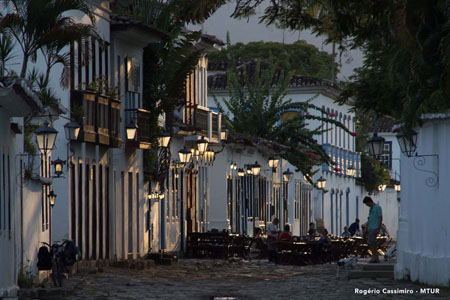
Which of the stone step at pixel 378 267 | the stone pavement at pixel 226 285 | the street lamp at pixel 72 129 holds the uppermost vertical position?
the street lamp at pixel 72 129

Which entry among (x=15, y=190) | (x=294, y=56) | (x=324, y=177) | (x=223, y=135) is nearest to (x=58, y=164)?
(x=15, y=190)

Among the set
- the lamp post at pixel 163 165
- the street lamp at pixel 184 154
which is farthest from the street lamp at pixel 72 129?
the street lamp at pixel 184 154

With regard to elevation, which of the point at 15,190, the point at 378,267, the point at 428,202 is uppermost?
the point at 15,190

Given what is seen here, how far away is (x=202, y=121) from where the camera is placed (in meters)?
39.8

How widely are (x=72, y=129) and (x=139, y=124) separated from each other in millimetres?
7266

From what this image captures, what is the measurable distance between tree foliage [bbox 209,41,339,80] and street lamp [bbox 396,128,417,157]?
190 feet

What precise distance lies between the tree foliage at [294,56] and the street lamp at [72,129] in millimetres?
53966

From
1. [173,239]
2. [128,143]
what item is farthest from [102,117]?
[173,239]

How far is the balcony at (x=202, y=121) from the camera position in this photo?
3901 cm

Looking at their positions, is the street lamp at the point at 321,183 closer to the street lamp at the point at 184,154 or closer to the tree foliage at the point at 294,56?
the street lamp at the point at 184,154

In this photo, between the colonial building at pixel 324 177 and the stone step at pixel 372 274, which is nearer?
the stone step at pixel 372 274

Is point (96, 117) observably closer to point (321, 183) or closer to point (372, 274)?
point (372, 274)

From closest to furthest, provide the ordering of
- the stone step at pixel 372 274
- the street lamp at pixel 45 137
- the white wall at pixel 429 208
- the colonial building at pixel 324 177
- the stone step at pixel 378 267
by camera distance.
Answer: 1. the white wall at pixel 429 208
2. the street lamp at pixel 45 137
3. the stone step at pixel 372 274
4. the stone step at pixel 378 267
5. the colonial building at pixel 324 177

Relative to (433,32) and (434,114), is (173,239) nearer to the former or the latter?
(434,114)
